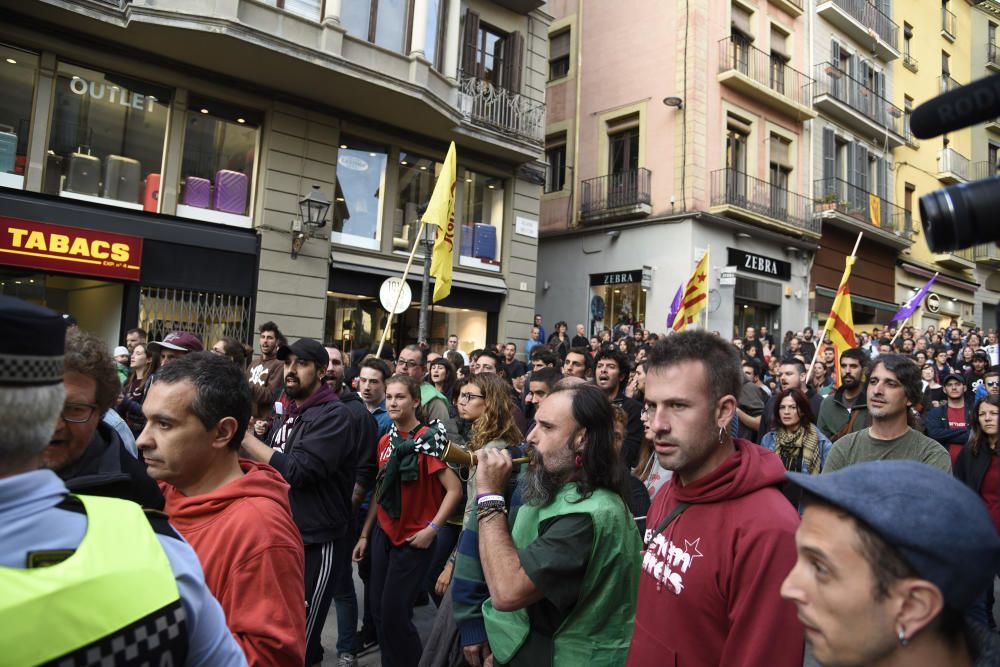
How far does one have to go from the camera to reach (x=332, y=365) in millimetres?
6641

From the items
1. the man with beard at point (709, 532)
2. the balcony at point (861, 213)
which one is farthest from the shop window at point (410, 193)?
the balcony at point (861, 213)

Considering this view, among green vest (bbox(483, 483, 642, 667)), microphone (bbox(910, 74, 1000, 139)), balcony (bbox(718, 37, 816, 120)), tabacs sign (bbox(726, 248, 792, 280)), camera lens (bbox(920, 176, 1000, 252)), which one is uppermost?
balcony (bbox(718, 37, 816, 120))

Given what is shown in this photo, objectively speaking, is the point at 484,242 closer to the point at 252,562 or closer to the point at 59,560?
the point at 252,562

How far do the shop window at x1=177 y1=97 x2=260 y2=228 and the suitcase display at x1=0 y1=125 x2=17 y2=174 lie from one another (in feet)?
6.44

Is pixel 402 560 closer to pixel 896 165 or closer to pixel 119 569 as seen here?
pixel 119 569

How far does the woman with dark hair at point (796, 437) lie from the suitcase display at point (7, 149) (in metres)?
11.8

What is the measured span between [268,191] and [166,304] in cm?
283

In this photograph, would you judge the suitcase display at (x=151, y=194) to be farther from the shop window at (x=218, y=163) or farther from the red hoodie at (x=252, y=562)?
the red hoodie at (x=252, y=562)

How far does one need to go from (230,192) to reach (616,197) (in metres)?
11.6

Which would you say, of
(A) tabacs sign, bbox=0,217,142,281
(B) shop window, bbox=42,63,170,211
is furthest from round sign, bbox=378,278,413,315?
(B) shop window, bbox=42,63,170,211

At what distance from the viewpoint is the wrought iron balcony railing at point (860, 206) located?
22.0m

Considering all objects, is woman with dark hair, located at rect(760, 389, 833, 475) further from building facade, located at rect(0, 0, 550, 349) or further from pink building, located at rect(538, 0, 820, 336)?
pink building, located at rect(538, 0, 820, 336)

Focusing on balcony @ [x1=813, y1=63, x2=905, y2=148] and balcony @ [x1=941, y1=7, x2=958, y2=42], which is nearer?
balcony @ [x1=813, y1=63, x2=905, y2=148]

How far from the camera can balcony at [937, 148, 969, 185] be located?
2809 centimetres
